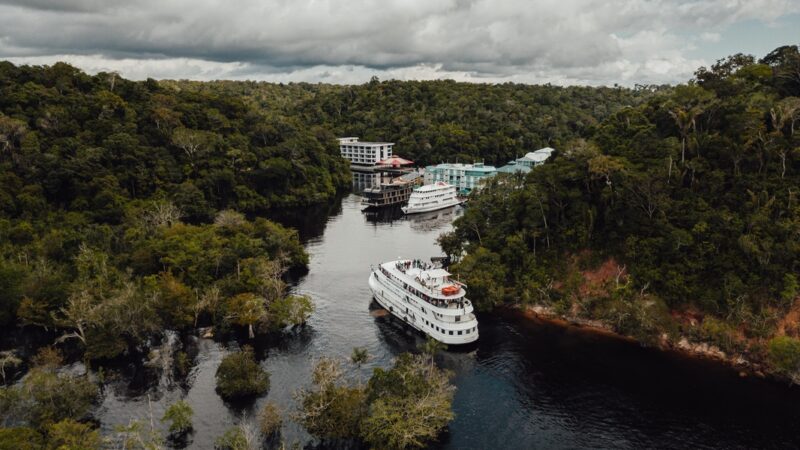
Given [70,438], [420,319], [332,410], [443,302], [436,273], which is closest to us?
[70,438]

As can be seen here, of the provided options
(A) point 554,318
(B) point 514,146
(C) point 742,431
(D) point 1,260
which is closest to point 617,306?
(A) point 554,318

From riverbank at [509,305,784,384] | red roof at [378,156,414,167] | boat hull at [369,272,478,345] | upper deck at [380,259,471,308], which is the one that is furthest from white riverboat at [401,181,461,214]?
riverbank at [509,305,784,384]

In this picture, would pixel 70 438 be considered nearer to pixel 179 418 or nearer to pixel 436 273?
pixel 179 418

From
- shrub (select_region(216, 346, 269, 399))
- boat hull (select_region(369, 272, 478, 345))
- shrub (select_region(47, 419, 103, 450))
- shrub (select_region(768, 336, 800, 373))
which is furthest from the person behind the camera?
boat hull (select_region(369, 272, 478, 345))

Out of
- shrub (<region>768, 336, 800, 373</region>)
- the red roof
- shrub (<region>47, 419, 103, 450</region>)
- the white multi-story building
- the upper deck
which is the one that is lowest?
shrub (<region>47, 419, 103, 450</region>)

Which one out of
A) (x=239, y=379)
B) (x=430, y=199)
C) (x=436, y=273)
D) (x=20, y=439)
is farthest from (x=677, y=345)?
(x=430, y=199)

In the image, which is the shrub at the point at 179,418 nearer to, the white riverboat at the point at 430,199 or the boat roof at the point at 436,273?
the boat roof at the point at 436,273

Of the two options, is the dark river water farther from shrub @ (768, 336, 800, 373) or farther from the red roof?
the red roof

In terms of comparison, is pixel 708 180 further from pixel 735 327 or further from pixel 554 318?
pixel 554 318
